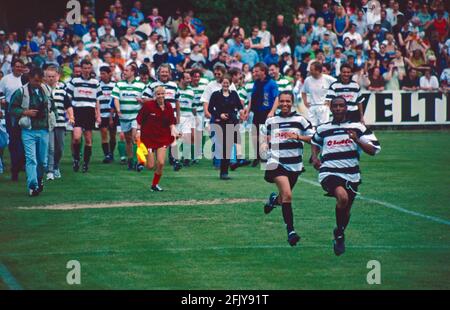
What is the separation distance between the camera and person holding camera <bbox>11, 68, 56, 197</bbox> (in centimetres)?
1814

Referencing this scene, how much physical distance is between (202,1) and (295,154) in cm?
2050

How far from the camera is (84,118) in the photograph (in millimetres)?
22797

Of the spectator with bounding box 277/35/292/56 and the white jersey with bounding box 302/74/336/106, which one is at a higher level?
the spectator with bounding box 277/35/292/56

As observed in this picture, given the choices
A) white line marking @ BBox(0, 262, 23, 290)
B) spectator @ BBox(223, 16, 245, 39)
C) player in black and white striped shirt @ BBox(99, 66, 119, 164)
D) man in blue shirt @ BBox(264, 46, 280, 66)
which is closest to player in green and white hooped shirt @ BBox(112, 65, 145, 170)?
player in black and white striped shirt @ BBox(99, 66, 119, 164)

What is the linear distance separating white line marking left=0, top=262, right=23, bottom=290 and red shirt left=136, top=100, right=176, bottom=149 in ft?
24.1

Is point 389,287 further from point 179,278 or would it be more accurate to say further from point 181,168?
point 181,168

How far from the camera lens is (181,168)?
23422 millimetres

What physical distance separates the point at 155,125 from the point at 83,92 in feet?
13.2

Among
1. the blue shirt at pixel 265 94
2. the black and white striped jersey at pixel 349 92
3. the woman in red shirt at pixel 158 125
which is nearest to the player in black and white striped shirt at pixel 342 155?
the woman in red shirt at pixel 158 125

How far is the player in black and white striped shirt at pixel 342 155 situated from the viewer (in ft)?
42.4

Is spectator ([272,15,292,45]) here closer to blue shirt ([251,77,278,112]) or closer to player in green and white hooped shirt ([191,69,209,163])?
player in green and white hooped shirt ([191,69,209,163])

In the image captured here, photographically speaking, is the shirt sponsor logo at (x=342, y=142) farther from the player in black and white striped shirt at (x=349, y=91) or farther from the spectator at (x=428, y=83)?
the spectator at (x=428, y=83)

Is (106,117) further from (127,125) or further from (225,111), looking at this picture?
(225,111)
